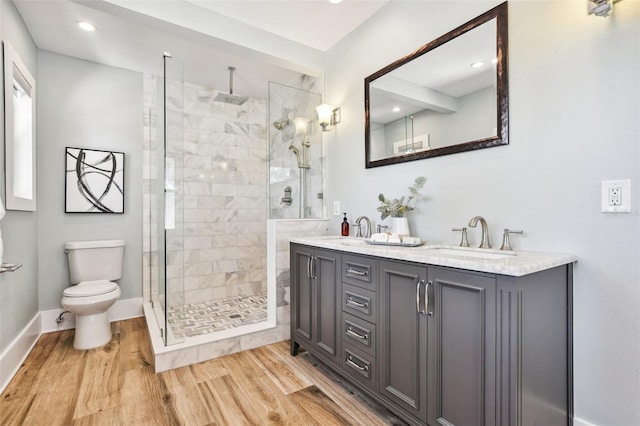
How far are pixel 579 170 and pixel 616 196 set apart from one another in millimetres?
172

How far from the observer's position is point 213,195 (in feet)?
12.2

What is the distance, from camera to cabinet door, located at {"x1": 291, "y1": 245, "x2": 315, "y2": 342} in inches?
86.0

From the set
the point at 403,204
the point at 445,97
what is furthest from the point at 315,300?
the point at 445,97

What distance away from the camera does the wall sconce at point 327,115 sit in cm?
282

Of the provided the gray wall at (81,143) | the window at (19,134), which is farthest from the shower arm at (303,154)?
the window at (19,134)

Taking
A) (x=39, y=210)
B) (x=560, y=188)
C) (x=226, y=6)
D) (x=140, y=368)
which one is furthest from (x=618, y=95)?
(x=39, y=210)

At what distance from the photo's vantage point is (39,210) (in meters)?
2.76

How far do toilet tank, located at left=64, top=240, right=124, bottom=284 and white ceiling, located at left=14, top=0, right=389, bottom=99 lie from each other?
→ 5.93 feet

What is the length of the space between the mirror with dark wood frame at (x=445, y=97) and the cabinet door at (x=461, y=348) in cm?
87

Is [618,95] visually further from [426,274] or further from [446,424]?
[446,424]

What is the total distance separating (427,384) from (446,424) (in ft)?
0.51

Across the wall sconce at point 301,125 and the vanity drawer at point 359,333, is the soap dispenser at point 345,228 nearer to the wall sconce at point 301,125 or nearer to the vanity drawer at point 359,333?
the vanity drawer at point 359,333

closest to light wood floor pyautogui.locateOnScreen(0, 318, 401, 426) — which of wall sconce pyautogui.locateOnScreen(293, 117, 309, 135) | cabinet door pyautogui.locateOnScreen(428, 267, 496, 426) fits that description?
cabinet door pyautogui.locateOnScreen(428, 267, 496, 426)

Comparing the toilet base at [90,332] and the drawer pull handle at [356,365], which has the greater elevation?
the drawer pull handle at [356,365]
